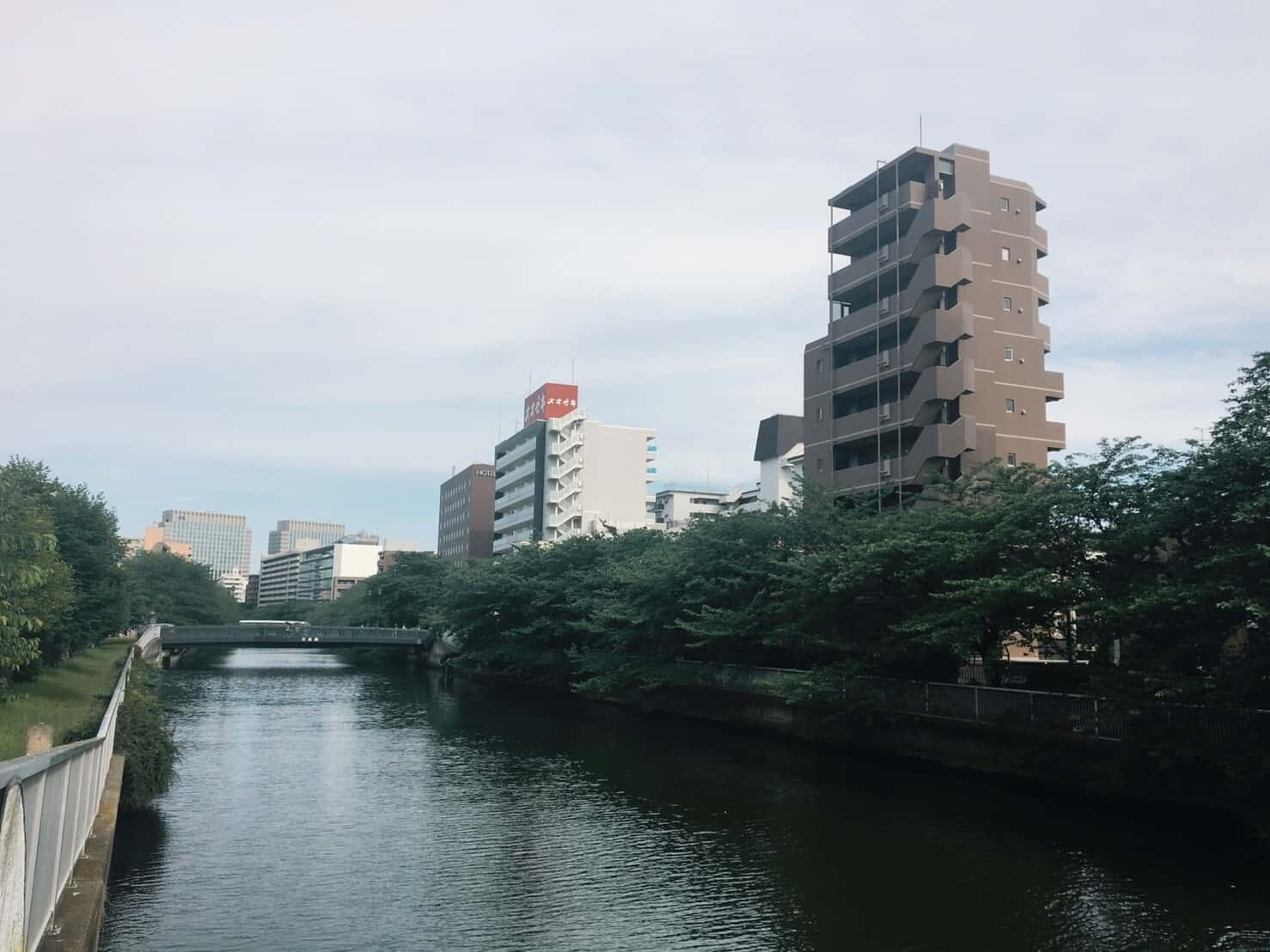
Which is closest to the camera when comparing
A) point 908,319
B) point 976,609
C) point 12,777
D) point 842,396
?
point 12,777

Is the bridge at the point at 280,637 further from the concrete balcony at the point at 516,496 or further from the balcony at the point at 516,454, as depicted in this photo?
the balcony at the point at 516,454

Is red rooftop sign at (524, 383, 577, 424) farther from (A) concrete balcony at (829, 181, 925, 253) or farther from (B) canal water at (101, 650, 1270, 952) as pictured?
(B) canal water at (101, 650, 1270, 952)

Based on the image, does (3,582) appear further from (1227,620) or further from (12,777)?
(1227,620)

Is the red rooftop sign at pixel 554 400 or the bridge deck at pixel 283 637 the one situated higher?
the red rooftop sign at pixel 554 400

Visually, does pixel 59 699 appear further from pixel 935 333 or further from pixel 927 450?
pixel 935 333

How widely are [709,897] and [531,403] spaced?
100798 millimetres

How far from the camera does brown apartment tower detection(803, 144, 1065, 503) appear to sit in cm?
4488

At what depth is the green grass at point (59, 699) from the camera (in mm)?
20667

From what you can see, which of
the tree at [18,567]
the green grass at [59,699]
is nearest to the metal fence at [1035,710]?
the green grass at [59,699]

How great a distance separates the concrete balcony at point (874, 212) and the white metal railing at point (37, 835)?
1731 inches

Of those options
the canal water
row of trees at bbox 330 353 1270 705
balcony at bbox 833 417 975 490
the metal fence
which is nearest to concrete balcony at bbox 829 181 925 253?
balcony at bbox 833 417 975 490

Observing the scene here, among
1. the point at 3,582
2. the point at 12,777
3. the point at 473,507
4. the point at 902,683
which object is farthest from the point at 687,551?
the point at 473,507

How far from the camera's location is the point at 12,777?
642 cm

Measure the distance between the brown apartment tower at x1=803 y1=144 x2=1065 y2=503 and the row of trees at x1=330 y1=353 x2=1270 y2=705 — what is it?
26.2 ft
